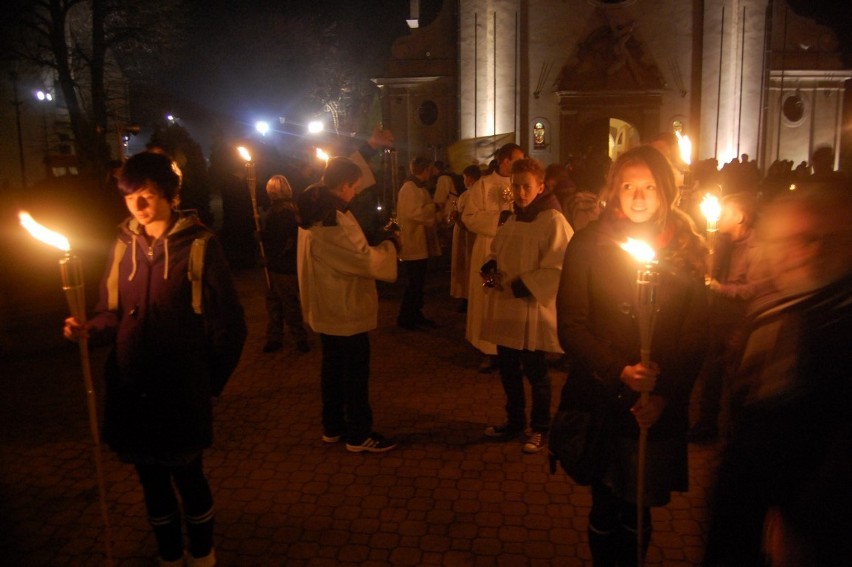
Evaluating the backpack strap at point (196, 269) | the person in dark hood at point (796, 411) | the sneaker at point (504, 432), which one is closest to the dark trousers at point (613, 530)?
the person in dark hood at point (796, 411)

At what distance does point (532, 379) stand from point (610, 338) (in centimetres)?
247

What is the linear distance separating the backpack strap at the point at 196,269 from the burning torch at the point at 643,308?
6.30ft

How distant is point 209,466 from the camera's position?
5320 millimetres

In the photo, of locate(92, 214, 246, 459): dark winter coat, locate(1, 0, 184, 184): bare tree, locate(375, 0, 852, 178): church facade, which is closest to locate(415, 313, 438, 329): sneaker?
locate(92, 214, 246, 459): dark winter coat

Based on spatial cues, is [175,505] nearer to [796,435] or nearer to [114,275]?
[114,275]

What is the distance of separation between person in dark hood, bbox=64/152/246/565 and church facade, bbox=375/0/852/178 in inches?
908

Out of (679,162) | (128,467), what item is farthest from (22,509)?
(679,162)

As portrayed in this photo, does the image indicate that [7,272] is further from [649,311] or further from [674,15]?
[674,15]

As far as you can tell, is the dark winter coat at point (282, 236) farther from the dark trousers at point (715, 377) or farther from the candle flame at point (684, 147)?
the dark trousers at point (715, 377)

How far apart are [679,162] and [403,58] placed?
2120 cm

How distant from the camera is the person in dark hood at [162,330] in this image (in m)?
3.34

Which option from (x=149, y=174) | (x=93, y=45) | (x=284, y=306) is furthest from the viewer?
(x=93, y=45)

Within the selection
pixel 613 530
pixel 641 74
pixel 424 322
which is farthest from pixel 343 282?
pixel 641 74

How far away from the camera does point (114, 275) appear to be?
3.49 meters
